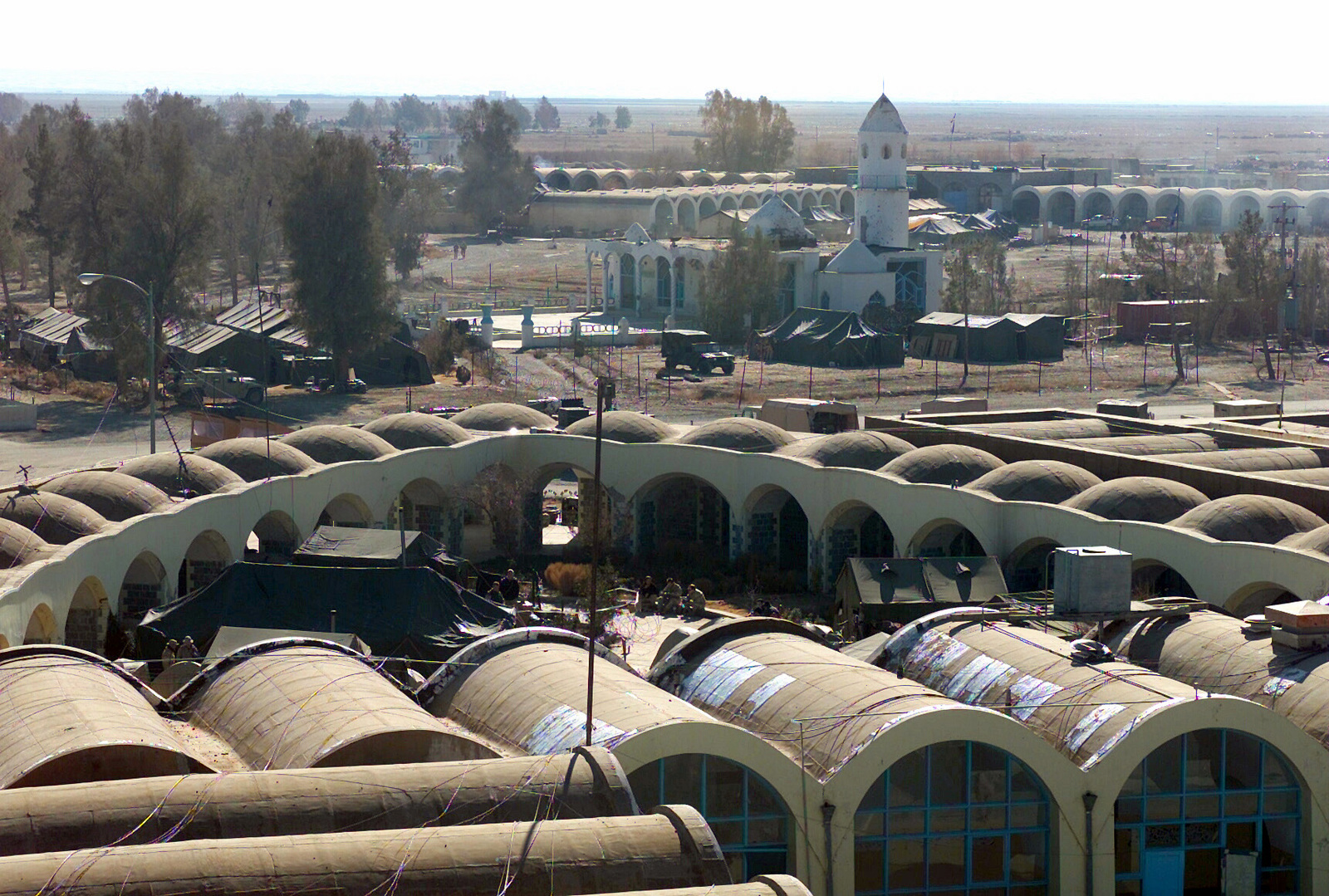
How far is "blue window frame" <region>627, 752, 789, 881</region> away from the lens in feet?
64.0

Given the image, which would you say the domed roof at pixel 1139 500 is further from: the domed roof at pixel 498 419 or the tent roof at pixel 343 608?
the domed roof at pixel 498 419

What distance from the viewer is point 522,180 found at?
130m

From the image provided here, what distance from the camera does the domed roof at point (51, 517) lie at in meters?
30.8

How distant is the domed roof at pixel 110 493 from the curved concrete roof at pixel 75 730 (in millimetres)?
11484

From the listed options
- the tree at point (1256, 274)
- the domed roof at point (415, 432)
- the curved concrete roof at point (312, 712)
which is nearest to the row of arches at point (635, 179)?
the tree at point (1256, 274)

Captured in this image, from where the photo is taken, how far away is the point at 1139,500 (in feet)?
107

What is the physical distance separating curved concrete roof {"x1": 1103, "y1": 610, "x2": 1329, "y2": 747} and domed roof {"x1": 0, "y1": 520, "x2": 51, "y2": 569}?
16.1 m

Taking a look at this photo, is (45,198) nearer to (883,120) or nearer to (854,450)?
(883,120)

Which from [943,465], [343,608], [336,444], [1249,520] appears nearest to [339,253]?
[336,444]

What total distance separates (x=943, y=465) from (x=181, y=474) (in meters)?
14.5

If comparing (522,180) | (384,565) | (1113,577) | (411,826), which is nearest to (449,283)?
(522,180)

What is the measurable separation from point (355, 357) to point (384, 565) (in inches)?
1361

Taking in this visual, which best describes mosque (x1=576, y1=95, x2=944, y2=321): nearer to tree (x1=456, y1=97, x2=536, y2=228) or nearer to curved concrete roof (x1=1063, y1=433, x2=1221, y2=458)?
curved concrete roof (x1=1063, y1=433, x2=1221, y2=458)

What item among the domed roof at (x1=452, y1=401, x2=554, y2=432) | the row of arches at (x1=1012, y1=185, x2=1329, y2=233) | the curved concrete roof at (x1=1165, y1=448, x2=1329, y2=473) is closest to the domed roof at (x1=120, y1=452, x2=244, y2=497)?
the domed roof at (x1=452, y1=401, x2=554, y2=432)
